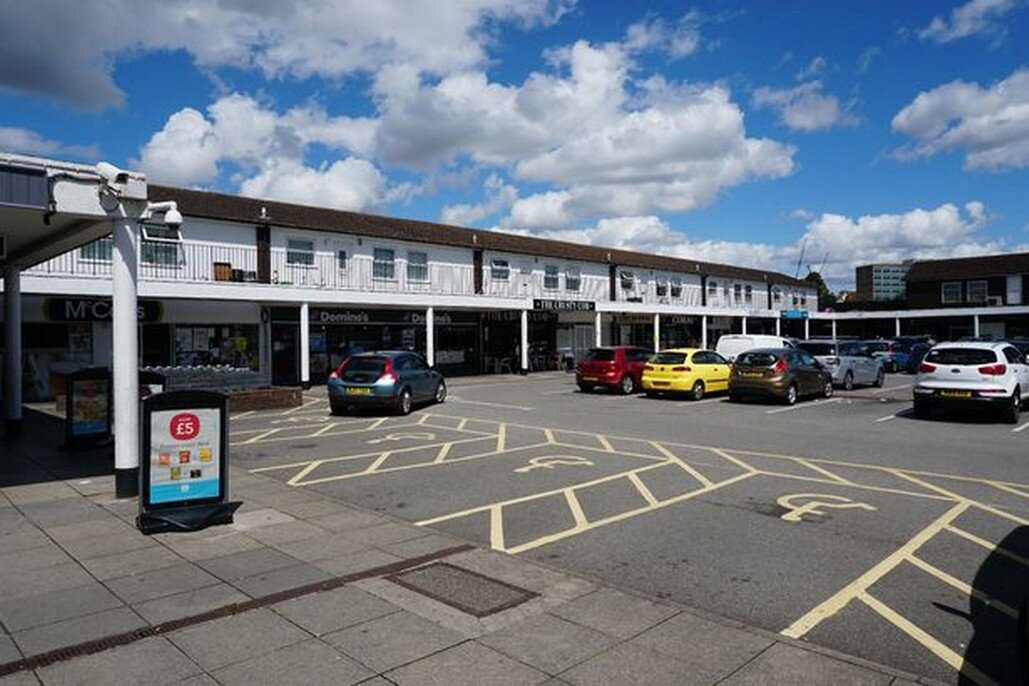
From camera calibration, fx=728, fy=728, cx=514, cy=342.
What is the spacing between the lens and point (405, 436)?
1373cm

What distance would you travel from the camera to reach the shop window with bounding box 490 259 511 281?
110 ft

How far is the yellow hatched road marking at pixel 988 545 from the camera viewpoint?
6092 millimetres

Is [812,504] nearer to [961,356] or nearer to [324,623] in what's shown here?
[324,623]

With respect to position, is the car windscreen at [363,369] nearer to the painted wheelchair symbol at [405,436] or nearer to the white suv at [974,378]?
the painted wheelchair symbol at [405,436]

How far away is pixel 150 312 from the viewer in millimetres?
22875

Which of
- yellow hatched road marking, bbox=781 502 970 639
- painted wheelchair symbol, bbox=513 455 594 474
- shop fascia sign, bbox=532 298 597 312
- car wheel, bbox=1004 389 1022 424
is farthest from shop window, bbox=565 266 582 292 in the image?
yellow hatched road marking, bbox=781 502 970 639

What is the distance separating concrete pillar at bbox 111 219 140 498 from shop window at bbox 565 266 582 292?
29.6m

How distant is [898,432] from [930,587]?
32.0 feet

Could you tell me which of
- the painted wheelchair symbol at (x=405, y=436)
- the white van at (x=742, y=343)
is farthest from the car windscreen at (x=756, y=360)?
the painted wheelchair symbol at (x=405, y=436)

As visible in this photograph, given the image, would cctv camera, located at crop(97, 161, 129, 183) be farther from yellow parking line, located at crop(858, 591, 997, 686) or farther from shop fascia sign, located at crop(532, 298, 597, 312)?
shop fascia sign, located at crop(532, 298, 597, 312)

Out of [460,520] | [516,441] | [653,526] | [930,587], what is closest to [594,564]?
[653,526]

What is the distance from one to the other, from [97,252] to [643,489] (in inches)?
746

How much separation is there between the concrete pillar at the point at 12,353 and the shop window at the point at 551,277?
2472cm

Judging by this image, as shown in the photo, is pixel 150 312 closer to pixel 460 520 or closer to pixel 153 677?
pixel 460 520
